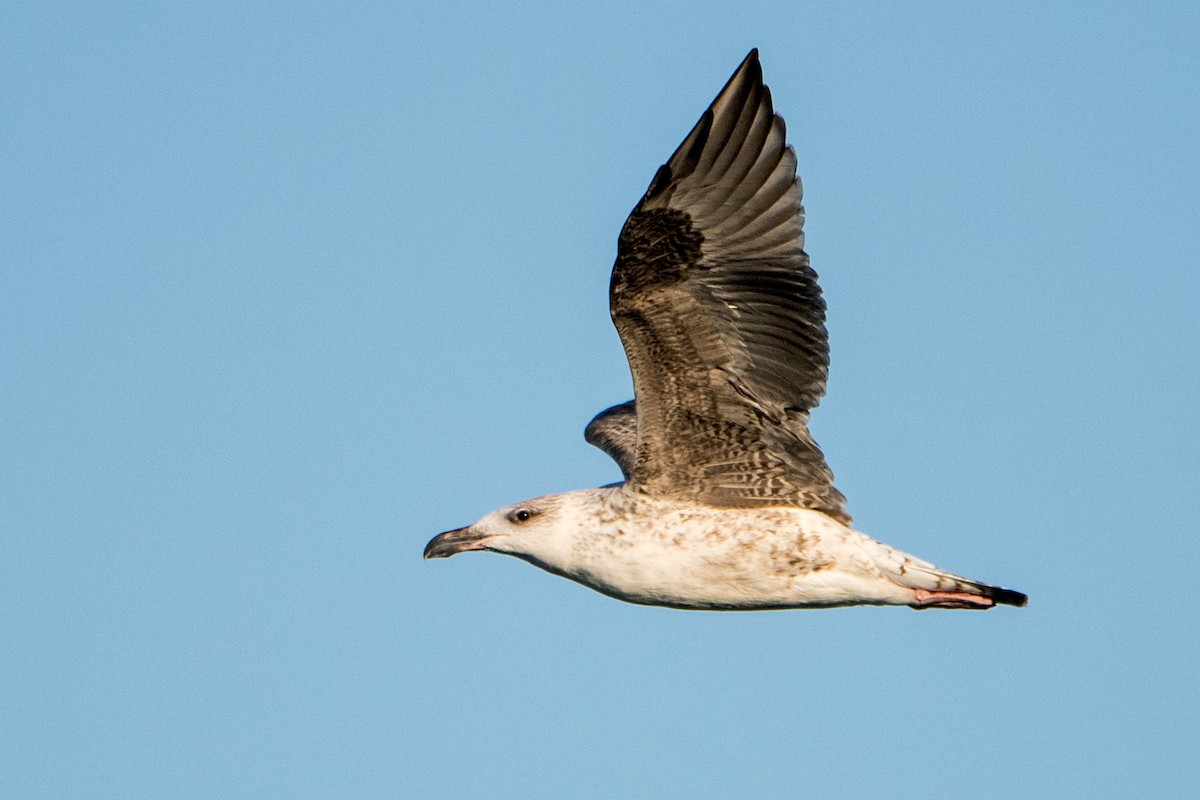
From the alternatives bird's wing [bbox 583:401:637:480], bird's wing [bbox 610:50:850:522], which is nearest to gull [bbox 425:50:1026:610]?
bird's wing [bbox 610:50:850:522]

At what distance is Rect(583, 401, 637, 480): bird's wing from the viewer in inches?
577

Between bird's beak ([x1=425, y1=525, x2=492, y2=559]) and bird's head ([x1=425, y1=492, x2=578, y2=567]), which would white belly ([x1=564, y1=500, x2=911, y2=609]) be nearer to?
bird's head ([x1=425, y1=492, x2=578, y2=567])

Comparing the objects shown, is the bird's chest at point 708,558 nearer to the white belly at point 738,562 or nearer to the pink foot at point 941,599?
the white belly at point 738,562

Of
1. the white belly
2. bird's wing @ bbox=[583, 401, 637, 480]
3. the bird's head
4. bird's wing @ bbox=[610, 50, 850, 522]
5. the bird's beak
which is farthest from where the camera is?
bird's wing @ bbox=[583, 401, 637, 480]

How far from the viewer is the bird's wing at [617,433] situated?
1466cm

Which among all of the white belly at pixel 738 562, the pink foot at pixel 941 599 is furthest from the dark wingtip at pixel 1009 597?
the white belly at pixel 738 562

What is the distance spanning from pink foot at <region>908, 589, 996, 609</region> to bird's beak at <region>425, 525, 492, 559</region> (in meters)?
2.89

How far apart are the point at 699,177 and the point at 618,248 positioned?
66 centimetres

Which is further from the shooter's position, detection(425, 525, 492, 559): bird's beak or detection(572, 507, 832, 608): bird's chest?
detection(425, 525, 492, 559): bird's beak

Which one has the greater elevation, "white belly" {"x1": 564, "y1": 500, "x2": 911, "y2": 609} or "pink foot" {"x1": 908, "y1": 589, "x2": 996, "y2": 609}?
"white belly" {"x1": 564, "y1": 500, "x2": 911, "y2": 609}

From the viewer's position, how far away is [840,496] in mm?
13086

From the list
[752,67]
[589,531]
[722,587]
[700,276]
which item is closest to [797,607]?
[722,587]

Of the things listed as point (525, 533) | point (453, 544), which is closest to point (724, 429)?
point (525, 533)

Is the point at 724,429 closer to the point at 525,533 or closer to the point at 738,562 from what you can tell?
the point at 738,562
